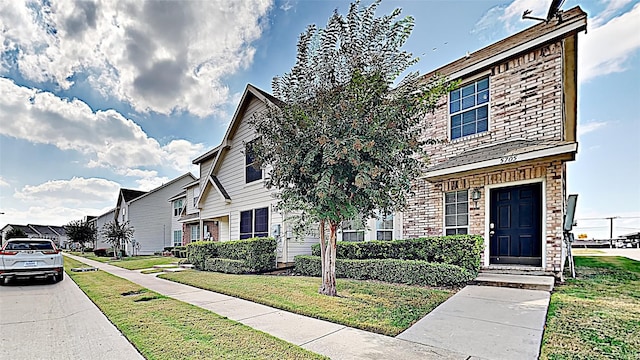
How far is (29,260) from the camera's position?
1023 cm

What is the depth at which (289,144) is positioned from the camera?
6.67m

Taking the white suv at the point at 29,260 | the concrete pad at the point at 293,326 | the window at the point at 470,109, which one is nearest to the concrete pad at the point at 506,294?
the concrete pad at the point at 293,326

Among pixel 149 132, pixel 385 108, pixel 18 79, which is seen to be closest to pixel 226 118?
pixel 149 132

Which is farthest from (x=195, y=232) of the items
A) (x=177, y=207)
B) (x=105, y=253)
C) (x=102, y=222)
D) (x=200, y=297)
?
(x=102, y=222)

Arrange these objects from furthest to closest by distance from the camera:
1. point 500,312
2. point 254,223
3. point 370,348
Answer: point 254,223 → point 500,312 → point 370,348

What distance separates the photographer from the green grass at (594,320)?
380 centimetres

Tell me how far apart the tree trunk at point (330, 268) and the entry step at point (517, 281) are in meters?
3.29

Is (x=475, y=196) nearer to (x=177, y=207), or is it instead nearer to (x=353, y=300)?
(x=353, y=300)

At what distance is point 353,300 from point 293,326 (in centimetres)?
182

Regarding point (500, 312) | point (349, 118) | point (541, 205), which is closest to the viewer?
point (500, 312)

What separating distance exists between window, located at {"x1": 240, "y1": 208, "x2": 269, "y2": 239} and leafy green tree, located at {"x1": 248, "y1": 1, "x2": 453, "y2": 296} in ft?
21.7

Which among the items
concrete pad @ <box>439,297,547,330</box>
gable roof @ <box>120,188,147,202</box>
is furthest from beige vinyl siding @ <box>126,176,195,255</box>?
concrete pad @ <box>439,297,547,330</box>

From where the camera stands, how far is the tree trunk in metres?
7.03

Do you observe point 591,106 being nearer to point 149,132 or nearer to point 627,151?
point 627,151
